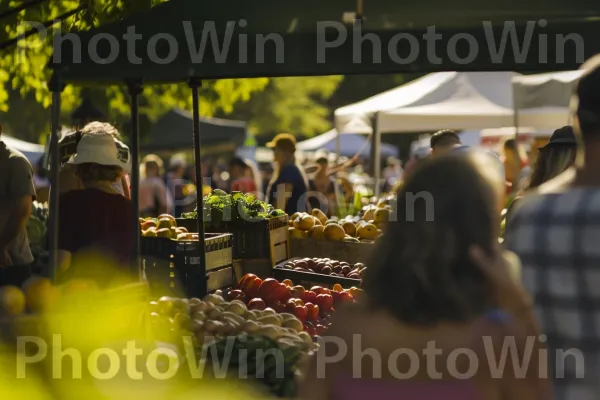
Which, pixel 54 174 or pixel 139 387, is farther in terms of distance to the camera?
pixel 54 174

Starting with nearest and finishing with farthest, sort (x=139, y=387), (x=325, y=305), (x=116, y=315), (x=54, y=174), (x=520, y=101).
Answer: (x=139, y=387) → (x=116, y=315) → (x=54, y=174) → (x=325, y=305) → (x=520, y=101)

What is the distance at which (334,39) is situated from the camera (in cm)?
532

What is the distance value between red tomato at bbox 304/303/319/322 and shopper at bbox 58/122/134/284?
1187 millimetres

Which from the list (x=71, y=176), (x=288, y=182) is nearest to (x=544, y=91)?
(x=288, y=182)

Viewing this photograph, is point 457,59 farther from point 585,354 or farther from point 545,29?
point 585,354

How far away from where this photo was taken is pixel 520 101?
11.8 m

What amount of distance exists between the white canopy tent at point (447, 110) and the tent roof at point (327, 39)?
407 inches

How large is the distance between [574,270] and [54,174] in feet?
9.56

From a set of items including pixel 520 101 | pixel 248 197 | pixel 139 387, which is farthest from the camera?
pixel 520 101

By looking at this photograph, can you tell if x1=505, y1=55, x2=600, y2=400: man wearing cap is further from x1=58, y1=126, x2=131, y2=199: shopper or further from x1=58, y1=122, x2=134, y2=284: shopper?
x1=58, y1=126, x2=131, y2=199: shopper

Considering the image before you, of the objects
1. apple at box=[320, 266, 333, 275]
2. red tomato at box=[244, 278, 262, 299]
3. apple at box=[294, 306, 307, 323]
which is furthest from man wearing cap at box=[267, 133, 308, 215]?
apple at box=[294, 306, 307, 323]

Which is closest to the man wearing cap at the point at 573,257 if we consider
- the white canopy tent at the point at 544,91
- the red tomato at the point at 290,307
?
the red tomato at the point at 290,307

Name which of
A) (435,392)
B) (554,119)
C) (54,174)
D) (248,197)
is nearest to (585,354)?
(435,392)

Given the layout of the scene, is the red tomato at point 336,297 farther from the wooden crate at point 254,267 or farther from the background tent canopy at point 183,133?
the background tent canopy at point 183,133
